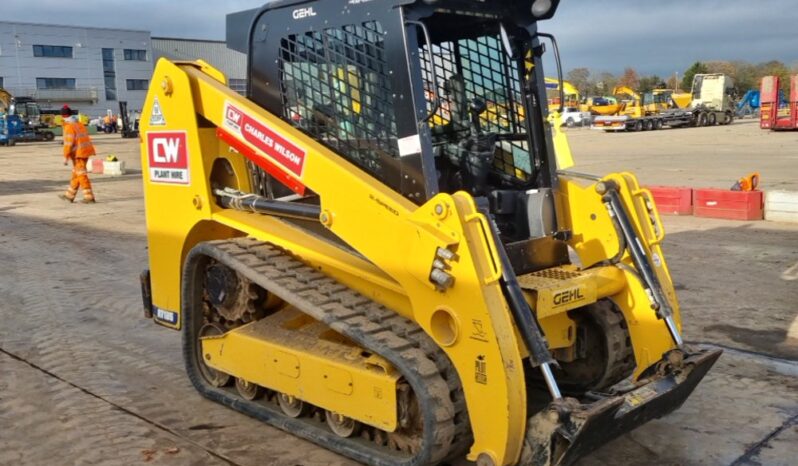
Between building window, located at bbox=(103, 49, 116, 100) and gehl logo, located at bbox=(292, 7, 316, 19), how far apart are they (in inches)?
2876

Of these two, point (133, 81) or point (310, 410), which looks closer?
point (310, 410)

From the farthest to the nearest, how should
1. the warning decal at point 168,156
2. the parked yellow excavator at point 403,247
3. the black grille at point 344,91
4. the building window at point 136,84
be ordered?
the building window at point 136,84 < the warning decal at point 168,156 < the black grille at point 344,91 < the parked yellow excavator at point 403,247

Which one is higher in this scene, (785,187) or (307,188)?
Answer: (307,188)

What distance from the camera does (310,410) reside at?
409cm

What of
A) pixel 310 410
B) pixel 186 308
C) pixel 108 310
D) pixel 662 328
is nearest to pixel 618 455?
pixel 662 328

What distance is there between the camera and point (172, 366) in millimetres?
5223

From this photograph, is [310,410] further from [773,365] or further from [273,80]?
[773,365]

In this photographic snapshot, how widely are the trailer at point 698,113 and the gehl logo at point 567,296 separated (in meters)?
38.4

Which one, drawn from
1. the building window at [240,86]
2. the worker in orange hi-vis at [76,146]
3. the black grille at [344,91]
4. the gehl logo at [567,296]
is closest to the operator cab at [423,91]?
the black grille at [344,91]

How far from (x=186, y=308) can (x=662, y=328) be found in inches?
111

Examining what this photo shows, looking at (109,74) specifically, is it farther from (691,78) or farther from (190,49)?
(691,78)

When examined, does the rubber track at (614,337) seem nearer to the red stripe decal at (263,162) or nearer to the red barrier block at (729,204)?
the red stripe decal at (263,162)

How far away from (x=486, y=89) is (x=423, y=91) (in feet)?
3.00

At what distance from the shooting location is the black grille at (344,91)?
12.3ft
